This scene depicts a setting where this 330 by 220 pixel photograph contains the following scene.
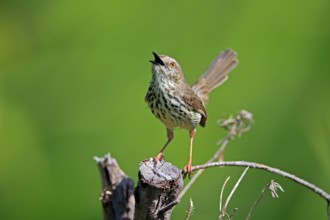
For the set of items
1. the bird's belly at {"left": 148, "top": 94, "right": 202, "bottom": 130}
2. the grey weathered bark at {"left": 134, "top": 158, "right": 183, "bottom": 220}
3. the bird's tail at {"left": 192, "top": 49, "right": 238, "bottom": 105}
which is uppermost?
the bird's tail at {"left": 192, "top": 49, "right": 238, "bottom": 105}

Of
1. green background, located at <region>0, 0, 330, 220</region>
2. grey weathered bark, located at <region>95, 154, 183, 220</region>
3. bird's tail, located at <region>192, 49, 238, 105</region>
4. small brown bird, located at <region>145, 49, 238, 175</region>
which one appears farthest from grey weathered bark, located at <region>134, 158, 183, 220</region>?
bird's tail, located at <region>192, 49, 238, 105</region>

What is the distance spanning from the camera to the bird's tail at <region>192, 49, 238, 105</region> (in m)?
3.62

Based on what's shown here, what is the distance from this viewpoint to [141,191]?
1.93m

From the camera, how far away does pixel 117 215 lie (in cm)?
176

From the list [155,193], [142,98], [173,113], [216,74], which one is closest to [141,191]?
[155,193]

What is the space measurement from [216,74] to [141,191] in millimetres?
1868

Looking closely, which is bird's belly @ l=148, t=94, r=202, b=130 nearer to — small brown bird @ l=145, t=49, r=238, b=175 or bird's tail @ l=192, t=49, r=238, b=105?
small brown bird @ l=145, t=49, r=238, b=175

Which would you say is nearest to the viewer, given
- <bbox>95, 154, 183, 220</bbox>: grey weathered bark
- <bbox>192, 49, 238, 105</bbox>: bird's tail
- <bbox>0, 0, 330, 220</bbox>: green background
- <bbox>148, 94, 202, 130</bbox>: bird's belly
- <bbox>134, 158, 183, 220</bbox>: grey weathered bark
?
<bbox>95, 154, 183, 220</bbox>: grey weathered bark

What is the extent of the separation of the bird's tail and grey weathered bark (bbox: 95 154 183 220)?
162 cm

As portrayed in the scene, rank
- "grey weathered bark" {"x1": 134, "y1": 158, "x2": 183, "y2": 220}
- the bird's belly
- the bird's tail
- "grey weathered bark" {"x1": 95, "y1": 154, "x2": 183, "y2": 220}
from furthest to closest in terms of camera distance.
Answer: the bird's tail
the bird's belly
"grey weathered bark" {"x1": 134, "y1": 158, "x2": 183, "y2": 220}
"grey weathered bark" {"x1": 95, "y1": 154, "x2": 183, "y2": 220}

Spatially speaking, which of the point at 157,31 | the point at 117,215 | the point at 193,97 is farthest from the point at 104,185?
the point at 157,31

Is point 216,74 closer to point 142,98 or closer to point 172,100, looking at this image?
point 142,98

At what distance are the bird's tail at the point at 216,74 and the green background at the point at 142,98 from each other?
0.14ft

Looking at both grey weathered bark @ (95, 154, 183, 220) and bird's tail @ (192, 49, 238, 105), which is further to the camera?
bird's tail @ (192, 49, 238, 105)
